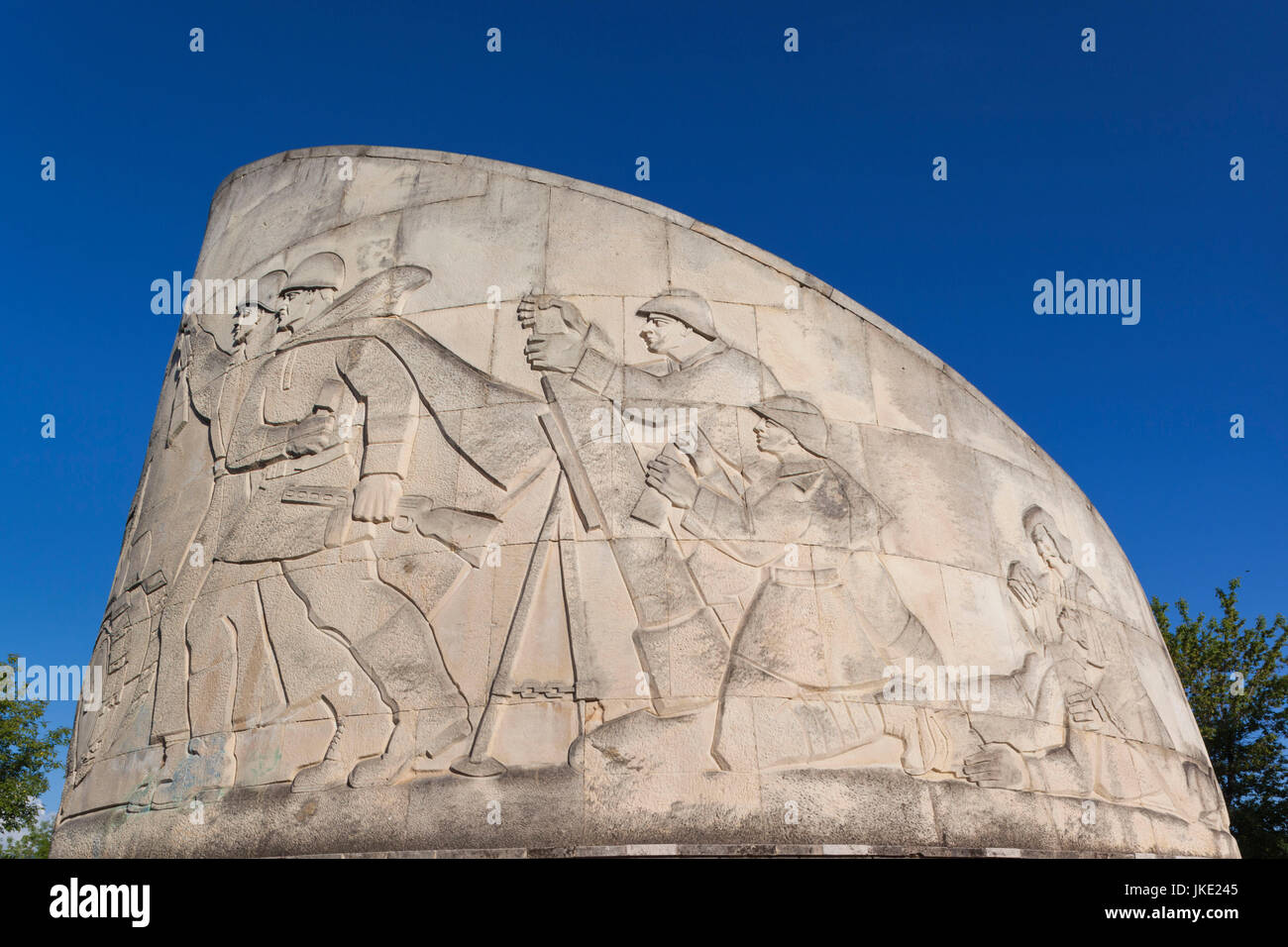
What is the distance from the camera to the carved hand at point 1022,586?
8.16m

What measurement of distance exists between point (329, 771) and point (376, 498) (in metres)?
1.95

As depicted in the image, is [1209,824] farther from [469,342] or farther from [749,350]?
[469,342]

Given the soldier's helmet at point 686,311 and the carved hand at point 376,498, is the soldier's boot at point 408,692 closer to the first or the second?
the carved hand at point 376,498

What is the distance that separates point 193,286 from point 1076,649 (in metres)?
9.07

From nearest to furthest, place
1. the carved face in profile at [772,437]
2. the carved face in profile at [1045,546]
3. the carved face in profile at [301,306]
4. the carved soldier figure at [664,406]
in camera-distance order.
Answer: the carved soldier figure at [664,406] → the carved face in profile at [772,437] → the carved face in profile at [1045,546] → the carved face in profile at [301,306]

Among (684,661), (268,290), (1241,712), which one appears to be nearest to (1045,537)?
(684,661)

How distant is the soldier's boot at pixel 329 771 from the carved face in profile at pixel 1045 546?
565 cm

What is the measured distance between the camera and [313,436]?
26.8 ft

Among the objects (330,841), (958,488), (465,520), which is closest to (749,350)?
(958,488)

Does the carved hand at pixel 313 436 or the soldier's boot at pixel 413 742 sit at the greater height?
the carved hand at pixel 313 436

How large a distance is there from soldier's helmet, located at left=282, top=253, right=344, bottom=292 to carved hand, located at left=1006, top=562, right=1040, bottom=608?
6.08 meters

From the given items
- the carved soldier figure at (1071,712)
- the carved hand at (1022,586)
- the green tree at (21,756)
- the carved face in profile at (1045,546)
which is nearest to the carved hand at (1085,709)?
the carved soldier figure at (1071,712)

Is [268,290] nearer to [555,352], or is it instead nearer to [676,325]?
[555,352]

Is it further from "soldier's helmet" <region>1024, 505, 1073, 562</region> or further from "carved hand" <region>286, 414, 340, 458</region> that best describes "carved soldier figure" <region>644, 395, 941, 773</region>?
"carved hand" <region>286, 414, 340, 458</region>
